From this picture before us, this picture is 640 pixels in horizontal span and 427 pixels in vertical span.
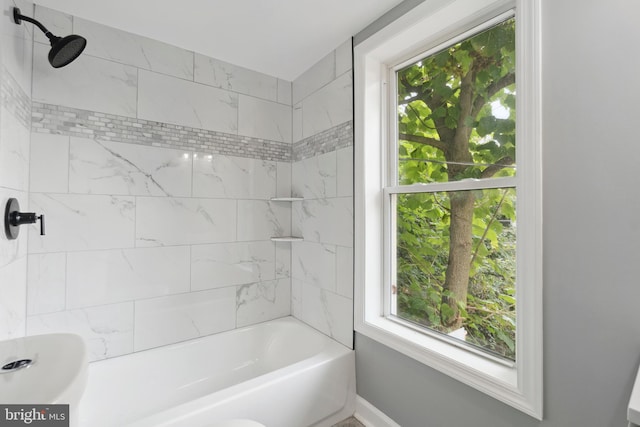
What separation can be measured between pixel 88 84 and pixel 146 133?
0.38 metres

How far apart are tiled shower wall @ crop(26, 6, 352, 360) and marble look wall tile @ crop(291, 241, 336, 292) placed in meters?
0.01

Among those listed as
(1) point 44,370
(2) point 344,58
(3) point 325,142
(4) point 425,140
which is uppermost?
(2) point 344,58

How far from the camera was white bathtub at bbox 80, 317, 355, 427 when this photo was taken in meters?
1.39

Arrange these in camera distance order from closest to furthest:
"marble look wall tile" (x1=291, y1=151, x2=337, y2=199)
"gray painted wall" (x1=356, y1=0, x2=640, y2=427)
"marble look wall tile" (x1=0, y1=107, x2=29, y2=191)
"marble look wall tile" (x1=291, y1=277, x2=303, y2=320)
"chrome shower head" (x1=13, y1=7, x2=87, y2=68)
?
"gray painted wall" (x1=356, y1=0, x2=640, y2=427)
"marble look wall tile" (x1=0, y1=107, x2=29, y2=191)
"chrome shower head" (x1=13, y1=7, x2=87, y2=68)
"marble look wall tile" (x1=291, y1=151, x2=337, y2=199)
"marble look wall tile" (x1=291, y1=277, x2=303, y2=320)

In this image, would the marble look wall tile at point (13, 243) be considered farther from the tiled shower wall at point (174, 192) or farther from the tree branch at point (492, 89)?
the tree branch at point (492, 89)

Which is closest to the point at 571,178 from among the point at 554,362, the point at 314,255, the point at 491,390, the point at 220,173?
the point at 554,362

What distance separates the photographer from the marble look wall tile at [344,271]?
6.09 ft

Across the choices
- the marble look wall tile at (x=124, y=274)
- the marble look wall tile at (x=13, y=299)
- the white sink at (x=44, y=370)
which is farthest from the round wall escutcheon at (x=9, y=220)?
the white sink at (x=44, y=370)

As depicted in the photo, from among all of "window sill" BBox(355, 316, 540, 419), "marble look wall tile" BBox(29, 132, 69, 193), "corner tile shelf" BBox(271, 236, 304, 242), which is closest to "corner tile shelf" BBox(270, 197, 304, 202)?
"corner tile shelf" BBox(271, 236, 304, 242)

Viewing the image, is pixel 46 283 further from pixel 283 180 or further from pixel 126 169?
pixel 283 180

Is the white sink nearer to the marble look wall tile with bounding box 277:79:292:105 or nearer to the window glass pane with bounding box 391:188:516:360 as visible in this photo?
the window glass pane with bounding box 391:188:516:360

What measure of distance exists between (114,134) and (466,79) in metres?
2.04

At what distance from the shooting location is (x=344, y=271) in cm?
190

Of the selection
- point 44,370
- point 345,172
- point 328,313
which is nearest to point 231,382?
point 328,313
